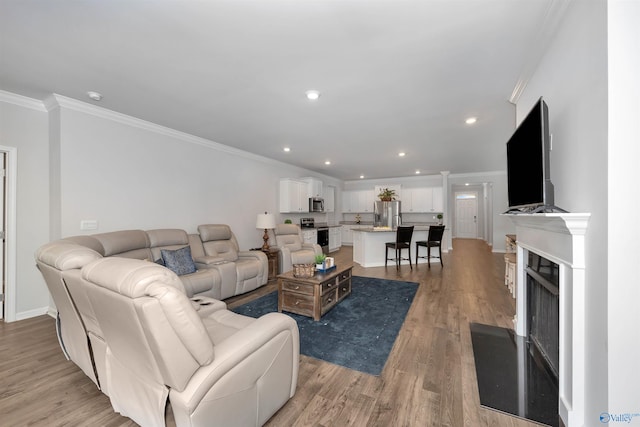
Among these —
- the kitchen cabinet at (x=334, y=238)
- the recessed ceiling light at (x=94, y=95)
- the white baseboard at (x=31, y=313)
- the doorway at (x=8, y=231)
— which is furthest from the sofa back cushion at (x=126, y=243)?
the kitchen cabinet at (x=334, y=238)

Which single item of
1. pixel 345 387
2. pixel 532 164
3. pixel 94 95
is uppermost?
pixel 94 95

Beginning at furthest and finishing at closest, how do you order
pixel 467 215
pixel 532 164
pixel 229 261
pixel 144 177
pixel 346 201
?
pixel 467 215 → pixel 346 201 → pixel 229 261 → pixel 144 177 → pixel 532 164

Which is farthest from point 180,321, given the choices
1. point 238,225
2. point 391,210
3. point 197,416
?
point 391,210

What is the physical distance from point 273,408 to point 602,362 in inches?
68.4

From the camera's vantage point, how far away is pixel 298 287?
320cm

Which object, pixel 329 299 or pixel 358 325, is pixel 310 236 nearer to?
pixel 329 299

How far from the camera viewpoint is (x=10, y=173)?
9.73ft

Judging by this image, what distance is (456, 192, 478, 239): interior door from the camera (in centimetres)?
1116

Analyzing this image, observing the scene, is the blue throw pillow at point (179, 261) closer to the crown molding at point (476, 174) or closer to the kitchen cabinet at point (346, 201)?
the kitchen cabinet at point (346, 201)

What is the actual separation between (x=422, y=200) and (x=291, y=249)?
17.2 ft

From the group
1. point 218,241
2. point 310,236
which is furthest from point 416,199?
point 218,241

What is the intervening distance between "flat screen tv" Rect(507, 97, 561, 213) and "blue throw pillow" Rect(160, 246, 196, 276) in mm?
3778

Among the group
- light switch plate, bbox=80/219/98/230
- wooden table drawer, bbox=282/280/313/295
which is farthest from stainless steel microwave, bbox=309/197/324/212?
light switch plate, bbox=80/219/98/230

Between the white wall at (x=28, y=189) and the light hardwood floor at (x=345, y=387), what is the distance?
0.35m
